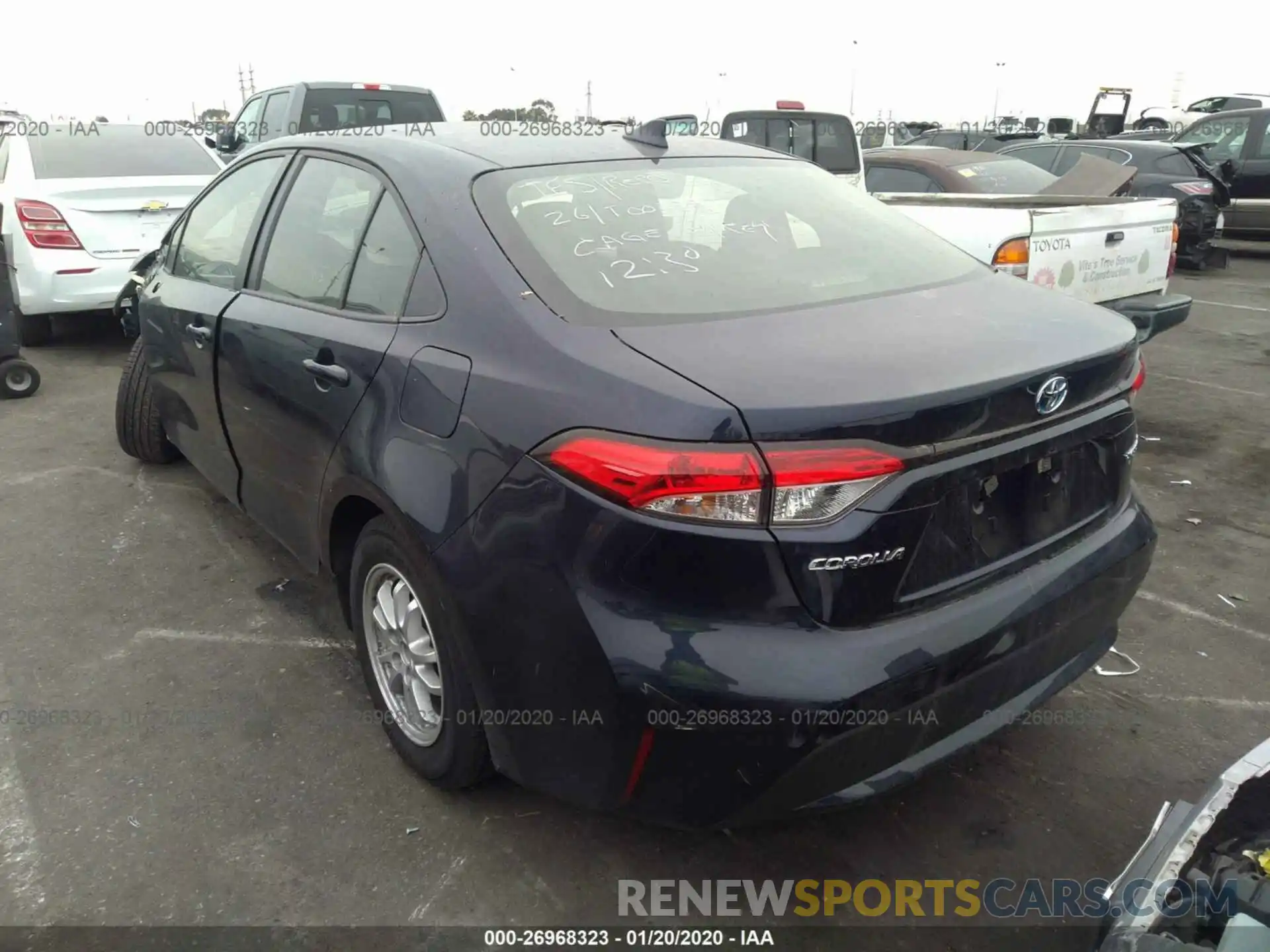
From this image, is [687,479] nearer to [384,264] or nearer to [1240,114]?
[384,264]

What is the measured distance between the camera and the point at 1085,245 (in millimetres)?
5113

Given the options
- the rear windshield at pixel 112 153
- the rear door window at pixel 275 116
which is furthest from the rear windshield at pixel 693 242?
the rear door window at pixel 275 116

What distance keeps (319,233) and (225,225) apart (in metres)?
0.88

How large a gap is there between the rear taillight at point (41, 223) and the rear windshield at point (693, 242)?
5.69 metres

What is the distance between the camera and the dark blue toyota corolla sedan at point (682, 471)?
6.01 ft

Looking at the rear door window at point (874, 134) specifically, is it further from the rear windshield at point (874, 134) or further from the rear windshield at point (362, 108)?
the rear windshield at point (362, 108)

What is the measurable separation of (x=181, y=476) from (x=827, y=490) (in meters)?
4.08

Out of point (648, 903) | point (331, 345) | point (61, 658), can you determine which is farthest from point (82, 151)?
point (648, 903)

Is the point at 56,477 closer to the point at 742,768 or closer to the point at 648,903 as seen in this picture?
the point at 648,903

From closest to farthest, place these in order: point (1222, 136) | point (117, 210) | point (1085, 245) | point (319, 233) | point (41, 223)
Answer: point (319, 233) < point (1085, 245) < point (41, 223) < point (117, 210) < point (1222, 136)

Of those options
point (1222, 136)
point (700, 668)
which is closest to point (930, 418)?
point (700, 668)

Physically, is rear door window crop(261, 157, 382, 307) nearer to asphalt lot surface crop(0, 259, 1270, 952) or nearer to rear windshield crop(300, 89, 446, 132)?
asphalt lot surface crop(0, 259, 1270, 952)

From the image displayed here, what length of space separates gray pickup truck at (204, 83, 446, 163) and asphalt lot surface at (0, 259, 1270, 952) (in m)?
6.72

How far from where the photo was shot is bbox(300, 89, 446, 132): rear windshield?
9.70 m
